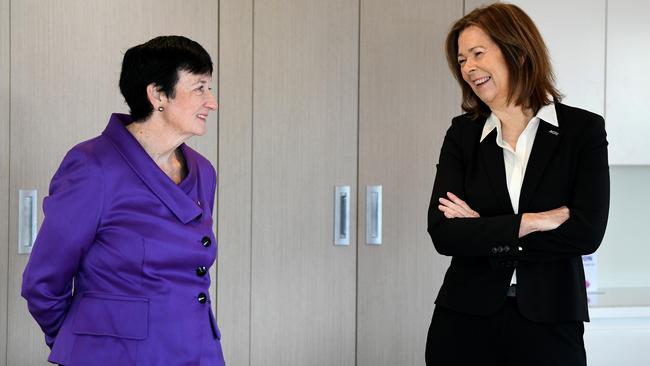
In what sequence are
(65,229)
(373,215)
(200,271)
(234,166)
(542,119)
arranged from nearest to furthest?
(65,229) → (200,271) → (542,119) → (234,166) → (373,215)

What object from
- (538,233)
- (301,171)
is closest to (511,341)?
(538,233)

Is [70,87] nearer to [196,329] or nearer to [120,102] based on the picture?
[120,102]

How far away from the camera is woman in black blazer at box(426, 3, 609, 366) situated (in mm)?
2096

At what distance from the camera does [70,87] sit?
3027 millimetres

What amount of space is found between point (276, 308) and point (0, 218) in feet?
3.75

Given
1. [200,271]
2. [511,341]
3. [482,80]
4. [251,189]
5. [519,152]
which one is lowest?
[511,341]

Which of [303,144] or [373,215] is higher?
[303,144]

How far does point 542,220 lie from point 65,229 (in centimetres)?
126

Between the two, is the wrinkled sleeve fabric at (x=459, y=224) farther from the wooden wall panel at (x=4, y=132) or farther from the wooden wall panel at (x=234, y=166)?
the wooden wall panel at (x=4, y=132)

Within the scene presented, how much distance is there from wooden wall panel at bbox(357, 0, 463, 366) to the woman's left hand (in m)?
0.99

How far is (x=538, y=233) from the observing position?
6.97 feet

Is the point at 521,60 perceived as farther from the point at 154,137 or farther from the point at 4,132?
the point at 4,132

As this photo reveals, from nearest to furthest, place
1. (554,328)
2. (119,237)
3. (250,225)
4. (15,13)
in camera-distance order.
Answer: (119,237) < (554,328) < (15,13) < (250,225)

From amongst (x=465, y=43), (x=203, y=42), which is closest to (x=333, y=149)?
(x=203, y=42)
